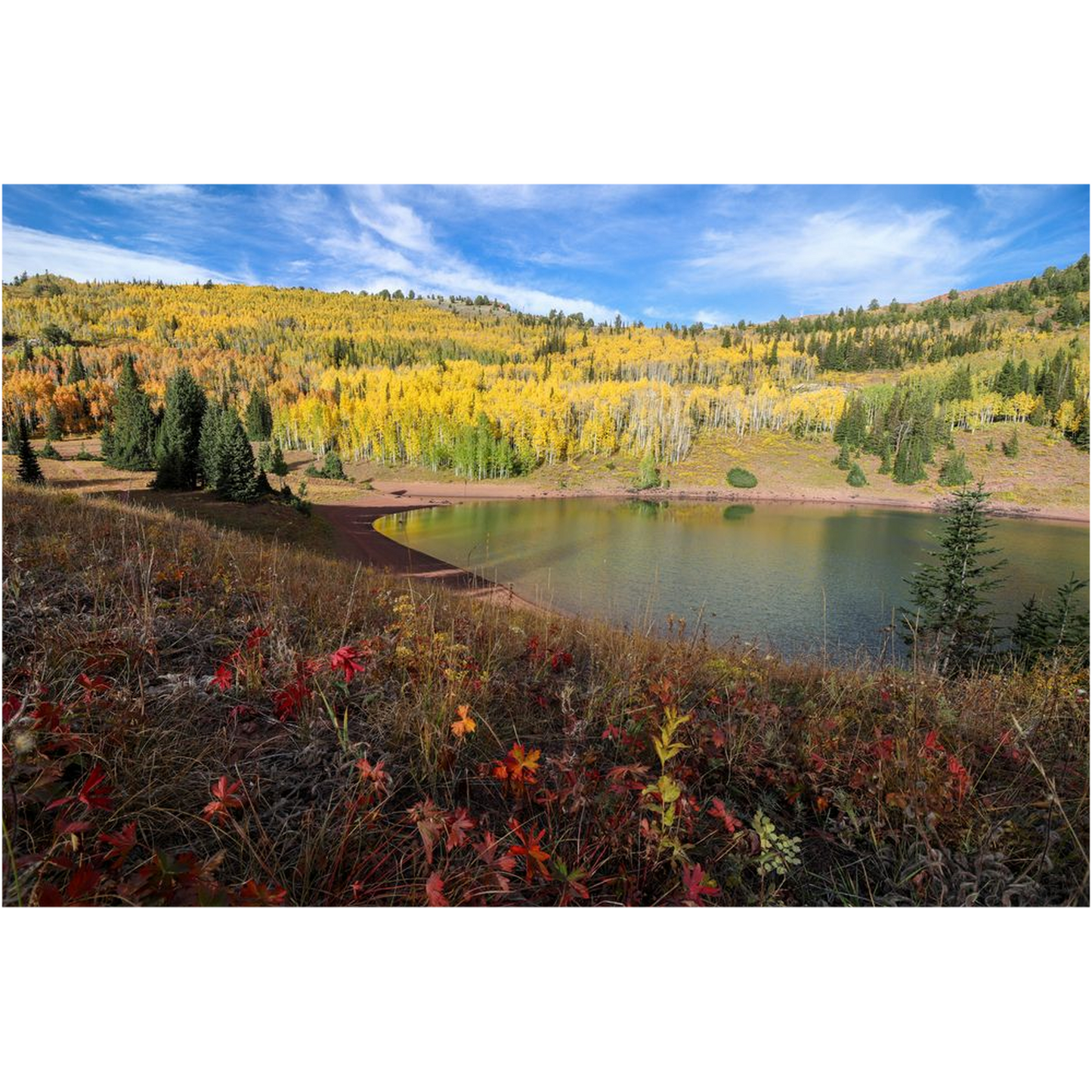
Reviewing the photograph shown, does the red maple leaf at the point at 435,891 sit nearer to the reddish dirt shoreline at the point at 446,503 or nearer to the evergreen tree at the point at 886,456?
the reddish dirt shoreline at the point at 446,503

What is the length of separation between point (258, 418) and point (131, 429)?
22.8 metres

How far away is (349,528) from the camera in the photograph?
96.1 ft

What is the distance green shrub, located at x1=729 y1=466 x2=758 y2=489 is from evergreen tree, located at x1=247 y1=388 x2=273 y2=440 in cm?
5665

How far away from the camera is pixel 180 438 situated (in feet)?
76.4

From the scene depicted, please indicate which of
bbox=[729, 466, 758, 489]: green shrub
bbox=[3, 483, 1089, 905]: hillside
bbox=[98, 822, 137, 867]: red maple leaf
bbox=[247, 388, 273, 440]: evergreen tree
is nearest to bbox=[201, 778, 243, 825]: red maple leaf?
bbox=[3, 483, 1089, 905]: hillside

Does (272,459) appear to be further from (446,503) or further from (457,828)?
(457,828)

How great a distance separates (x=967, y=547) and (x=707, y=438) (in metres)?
74.0

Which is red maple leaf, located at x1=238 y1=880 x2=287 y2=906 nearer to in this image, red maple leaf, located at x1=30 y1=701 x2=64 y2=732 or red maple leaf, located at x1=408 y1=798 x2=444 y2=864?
red maple leaf, located at x1=408 y1=798 x2=444 y2=864

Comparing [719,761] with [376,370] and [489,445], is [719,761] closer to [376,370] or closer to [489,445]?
[489,445]

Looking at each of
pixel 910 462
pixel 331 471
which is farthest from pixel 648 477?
pixel 331 471

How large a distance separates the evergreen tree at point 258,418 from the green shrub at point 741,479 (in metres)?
56.6

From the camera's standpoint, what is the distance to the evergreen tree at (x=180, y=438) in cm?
2284

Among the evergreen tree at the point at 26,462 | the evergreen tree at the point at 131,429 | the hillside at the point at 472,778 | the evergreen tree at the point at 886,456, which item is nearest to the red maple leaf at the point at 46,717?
the hillside at the point at 472,778

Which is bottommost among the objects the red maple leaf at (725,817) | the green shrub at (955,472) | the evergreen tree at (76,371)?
the red maple leaf at (725,817)
